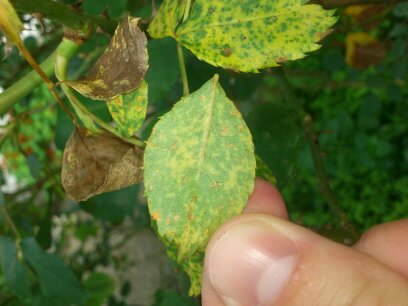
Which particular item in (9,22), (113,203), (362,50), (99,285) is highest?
(9,22)

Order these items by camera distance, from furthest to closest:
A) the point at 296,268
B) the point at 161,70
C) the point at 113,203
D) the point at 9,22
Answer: the point at 113,203, the point at 161,70, the point at 296,268, the point at 9,22

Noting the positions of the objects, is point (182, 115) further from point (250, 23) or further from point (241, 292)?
point (241, 292)

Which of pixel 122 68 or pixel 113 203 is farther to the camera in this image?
pixel 113 203

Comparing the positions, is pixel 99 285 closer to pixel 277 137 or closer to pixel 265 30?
pixel 277 137

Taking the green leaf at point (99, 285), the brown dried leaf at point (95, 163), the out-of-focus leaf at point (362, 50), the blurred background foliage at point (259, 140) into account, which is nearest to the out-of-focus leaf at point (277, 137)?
the blurred background foliage at point (259, 140)

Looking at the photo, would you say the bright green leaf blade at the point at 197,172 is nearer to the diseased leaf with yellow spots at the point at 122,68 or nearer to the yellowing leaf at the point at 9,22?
the diseased leaf with yellow spots at the point at 122,68

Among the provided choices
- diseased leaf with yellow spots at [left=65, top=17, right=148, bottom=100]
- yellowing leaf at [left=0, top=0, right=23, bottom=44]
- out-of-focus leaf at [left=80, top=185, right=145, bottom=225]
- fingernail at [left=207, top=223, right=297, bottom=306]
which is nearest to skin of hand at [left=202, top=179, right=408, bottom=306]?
fingernail at [left=207, top=223, right=297, bottom=306]

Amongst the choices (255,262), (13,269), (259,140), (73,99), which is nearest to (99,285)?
(13,269)

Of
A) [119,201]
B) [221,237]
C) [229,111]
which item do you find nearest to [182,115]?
[229,111]

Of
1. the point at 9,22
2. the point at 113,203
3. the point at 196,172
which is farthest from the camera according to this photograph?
the point at 113,203
